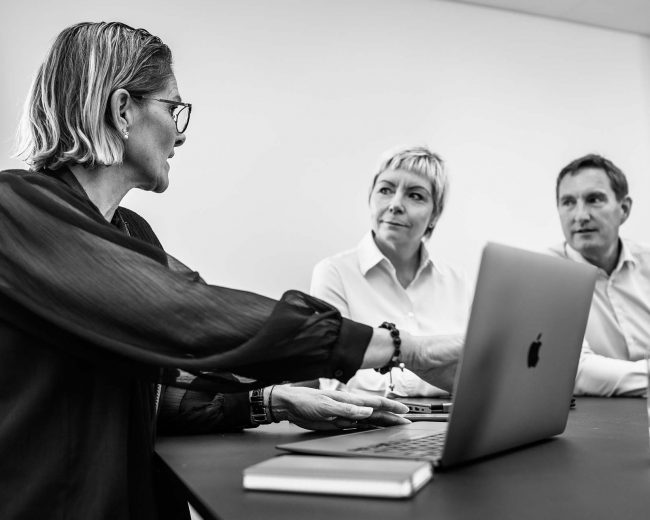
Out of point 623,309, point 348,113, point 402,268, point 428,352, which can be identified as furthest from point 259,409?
point 348,113

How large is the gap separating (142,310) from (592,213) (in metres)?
2.06

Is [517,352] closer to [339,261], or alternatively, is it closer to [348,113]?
[339,261]

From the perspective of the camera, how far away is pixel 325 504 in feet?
2.00

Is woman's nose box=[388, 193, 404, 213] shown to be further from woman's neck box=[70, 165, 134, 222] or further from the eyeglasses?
woman's neck box=[70, 165, 134, 222]

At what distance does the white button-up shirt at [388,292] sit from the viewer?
89.4 inches

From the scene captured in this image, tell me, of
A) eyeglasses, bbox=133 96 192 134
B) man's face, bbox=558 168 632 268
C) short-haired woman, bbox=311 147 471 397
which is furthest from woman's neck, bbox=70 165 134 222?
man's face, bbox=558 168 632 268

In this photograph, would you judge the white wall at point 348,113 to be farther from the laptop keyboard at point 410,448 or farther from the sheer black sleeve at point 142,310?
the laptop keyboard at point 410,448

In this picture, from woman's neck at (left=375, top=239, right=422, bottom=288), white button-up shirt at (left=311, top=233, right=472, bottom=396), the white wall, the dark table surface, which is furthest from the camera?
the white wall

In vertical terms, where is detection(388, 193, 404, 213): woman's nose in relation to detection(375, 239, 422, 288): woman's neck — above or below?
above

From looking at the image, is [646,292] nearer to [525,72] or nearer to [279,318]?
[525,72]

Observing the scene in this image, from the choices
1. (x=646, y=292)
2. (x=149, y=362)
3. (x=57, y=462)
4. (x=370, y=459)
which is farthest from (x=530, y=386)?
(x=646, y=292)

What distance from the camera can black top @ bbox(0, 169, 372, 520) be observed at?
0.85 m

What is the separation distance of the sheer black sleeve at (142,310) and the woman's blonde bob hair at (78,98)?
0.76 feet

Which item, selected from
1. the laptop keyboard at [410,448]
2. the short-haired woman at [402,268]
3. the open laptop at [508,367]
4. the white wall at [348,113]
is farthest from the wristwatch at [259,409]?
the white wall at [348,113]
